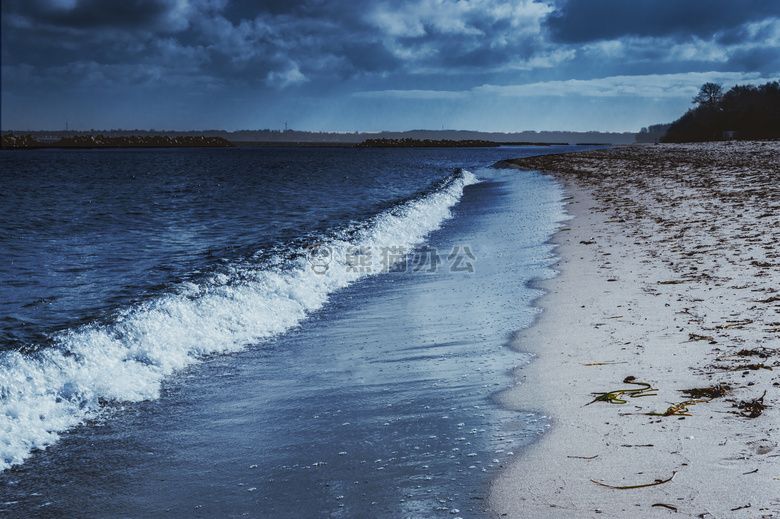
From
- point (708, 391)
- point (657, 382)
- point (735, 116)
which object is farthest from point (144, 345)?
point (735, 116)

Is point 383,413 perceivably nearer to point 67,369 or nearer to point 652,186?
point 67,369

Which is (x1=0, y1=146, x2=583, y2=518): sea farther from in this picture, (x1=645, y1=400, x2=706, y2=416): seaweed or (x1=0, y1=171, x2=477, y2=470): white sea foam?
(x1=645, y1=400, x2=706, y2=416): seaweed

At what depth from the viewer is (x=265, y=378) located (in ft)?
18.8

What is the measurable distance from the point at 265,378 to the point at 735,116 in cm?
12763

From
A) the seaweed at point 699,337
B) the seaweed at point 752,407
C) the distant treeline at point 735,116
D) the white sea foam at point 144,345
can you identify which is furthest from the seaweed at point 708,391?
the distant treeline at point 735,116

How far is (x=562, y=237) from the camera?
12.7 meters

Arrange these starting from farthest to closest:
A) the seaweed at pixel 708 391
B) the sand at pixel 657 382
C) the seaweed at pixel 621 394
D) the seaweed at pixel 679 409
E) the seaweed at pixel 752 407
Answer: the seaweed at pixel 621 394 < the seaweed at pixel 708 391 < the seaweed at pixel 679 409 < the seaweed at pixel 752 407 < the sand at pixel 657 382

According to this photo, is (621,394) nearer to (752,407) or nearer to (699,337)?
(752,407)

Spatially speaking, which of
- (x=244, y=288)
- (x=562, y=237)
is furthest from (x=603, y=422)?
(x=562, y=237)

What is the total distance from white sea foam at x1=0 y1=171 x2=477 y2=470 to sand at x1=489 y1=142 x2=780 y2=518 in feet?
12.3

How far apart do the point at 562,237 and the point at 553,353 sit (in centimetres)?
752

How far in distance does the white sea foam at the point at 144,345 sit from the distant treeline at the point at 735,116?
104816 millimetres

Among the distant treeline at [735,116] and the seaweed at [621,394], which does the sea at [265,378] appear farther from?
the distant treeline at [735,116]

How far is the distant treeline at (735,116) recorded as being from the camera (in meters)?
101
